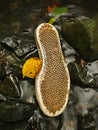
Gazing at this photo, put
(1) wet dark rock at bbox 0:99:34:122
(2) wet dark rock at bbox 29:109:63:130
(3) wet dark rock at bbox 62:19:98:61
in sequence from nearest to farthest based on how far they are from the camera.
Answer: (1) wet dark rock at bbox 0:99:34:122, (2) wet dark rock at bbox 29:109:63:130, (3) wet dark rock at bbox 62:19:98:61

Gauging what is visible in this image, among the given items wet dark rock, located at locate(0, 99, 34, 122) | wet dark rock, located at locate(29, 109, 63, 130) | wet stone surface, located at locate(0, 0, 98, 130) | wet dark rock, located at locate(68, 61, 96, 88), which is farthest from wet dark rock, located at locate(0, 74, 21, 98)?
wet dark rock, located at locate(68, 61, 96, 88)

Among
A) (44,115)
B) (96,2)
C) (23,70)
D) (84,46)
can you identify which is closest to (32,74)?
(23,70)

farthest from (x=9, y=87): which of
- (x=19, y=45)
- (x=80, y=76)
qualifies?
(x=80, y=76)

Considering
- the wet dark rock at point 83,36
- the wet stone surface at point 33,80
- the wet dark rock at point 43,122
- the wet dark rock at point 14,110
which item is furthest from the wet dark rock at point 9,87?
the wet dark rock at point 83,36

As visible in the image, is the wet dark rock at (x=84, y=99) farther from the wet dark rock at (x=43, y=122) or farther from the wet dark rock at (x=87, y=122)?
the wet dark rock at (x=43, y=122)

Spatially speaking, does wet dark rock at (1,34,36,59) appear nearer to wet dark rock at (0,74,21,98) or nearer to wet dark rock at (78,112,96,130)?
wet dark rock at (0,74,21,98)
